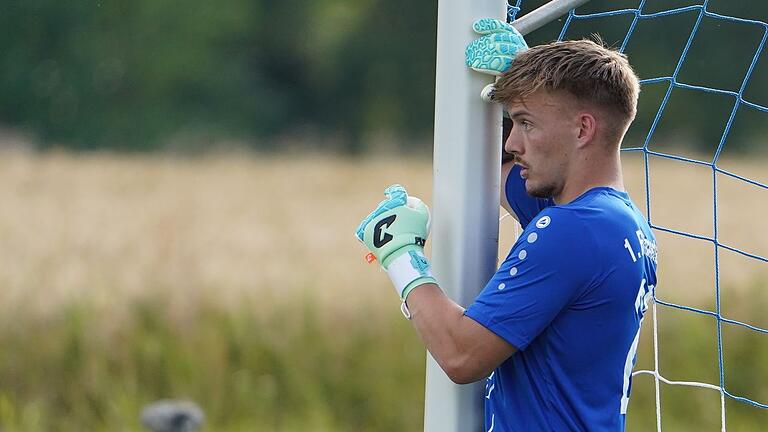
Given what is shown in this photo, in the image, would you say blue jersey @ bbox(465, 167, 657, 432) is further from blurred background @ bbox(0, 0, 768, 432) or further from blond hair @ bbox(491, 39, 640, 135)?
blurred background @ bbox(0, 0, 768, 432)

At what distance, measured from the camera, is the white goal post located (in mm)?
2027

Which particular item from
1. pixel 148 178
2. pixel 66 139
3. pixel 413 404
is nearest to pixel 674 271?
pixel 413 404

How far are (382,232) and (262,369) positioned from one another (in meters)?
3.05

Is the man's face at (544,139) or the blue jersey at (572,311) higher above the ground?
the man's face at (544,139)

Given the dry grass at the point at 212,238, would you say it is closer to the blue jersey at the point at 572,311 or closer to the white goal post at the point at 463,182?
the white goal post at the point at 463,182

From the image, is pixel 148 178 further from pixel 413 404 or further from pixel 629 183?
pixel 413 404

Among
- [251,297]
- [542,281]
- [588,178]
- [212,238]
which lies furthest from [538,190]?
[212,238]

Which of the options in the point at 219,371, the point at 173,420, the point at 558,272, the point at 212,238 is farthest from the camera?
the point at 212,238

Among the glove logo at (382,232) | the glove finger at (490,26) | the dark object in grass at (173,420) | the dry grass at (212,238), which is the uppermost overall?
the glove finger at (490,26)

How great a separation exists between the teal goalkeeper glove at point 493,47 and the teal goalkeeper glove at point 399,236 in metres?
0.27

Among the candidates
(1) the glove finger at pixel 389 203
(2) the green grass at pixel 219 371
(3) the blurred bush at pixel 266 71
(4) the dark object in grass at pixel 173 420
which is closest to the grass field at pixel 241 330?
(2) the green grass at pixel 219 371

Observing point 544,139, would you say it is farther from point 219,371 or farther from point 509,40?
point 219,371

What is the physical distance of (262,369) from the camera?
488 centimetres

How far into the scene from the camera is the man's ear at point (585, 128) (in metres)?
1.83
